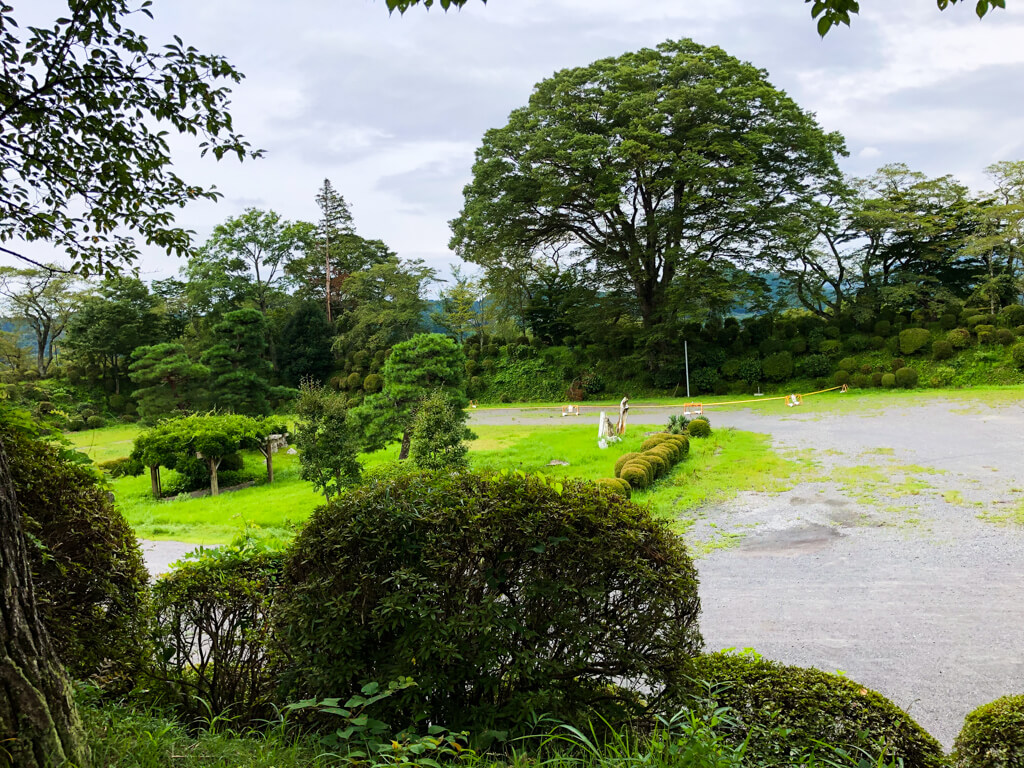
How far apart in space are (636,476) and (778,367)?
14810 millimetres

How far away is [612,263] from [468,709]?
22.9 metres

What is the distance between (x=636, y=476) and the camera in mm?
8883

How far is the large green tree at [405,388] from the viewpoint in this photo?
1072cm

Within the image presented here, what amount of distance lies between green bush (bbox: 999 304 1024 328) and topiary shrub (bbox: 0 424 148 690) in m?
25.2

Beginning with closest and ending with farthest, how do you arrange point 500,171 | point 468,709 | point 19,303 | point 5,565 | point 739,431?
1. point 5,565
2. point 468,709
3. point 739,431
4. point 500,171
5. point 19,303

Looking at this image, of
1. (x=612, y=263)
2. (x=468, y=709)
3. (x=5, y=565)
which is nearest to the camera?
(x=5, y=565)

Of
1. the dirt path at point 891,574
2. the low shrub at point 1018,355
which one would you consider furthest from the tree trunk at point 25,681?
the low shrub at point 1018,355

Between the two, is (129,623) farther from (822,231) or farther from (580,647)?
(822,231)

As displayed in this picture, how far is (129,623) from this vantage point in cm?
263

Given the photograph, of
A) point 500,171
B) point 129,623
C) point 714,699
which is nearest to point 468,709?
point 714,699

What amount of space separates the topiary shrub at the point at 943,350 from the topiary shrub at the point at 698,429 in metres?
11.5

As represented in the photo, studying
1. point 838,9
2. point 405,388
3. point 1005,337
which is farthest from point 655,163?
point 838,9

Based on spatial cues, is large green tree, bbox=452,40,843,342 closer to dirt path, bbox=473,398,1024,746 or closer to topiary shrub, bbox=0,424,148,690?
dirt path, bbox=473,398,1024,746

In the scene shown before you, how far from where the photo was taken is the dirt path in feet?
Answer: 12.6
